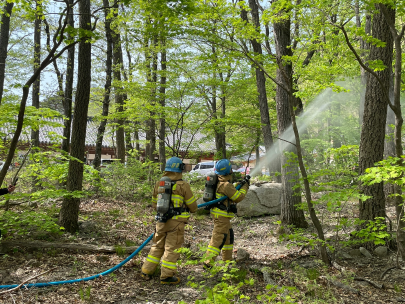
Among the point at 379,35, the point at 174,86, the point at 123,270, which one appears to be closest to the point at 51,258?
the point at 123,270

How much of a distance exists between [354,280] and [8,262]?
5.05 meters

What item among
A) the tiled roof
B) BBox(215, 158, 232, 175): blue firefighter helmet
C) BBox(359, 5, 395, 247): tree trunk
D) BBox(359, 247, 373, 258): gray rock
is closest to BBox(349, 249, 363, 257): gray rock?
BBox(359, 247, 373, 258): gray rock

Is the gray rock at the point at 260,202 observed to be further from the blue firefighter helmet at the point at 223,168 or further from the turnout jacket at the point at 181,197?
the turnout jacket at the point at 181,197

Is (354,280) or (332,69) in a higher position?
(332,69)

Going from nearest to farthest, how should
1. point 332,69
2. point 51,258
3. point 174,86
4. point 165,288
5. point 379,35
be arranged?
point 165,288 < point 51,258 < point 379,35 < point 332,69 < point 174,86

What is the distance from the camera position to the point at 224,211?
15.9 ft

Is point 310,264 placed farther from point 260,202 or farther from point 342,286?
point 260,202

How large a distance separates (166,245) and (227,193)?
1.29m

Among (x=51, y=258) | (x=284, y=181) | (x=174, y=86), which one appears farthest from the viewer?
(x=174, y=86)

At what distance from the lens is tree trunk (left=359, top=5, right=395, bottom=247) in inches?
193

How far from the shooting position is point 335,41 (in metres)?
7.87

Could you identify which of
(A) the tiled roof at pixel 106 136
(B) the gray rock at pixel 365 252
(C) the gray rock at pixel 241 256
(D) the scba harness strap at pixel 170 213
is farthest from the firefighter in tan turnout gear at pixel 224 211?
(A) the tiled roof at pixel 106 136

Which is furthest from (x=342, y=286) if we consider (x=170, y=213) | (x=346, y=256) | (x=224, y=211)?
(x=170, y=213)

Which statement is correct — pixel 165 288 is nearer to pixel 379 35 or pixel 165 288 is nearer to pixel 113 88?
pixel 379 35
